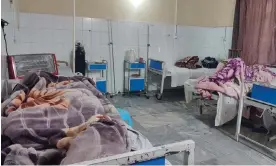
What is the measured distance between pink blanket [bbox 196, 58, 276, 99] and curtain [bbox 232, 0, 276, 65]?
0.62m

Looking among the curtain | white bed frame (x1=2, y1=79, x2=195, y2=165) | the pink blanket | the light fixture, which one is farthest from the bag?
white bed frame (x1=2, y1=79, x2=195, y2=165)

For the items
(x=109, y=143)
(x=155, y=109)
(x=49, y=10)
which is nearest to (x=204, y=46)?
(x=155, y=109)

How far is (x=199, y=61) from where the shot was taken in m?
5.46

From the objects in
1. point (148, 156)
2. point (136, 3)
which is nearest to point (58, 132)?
point (148, 156)

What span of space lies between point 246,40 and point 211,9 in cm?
156

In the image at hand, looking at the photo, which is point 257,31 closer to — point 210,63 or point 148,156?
point 210,63

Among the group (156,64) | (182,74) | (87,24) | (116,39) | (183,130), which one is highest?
(87,24)

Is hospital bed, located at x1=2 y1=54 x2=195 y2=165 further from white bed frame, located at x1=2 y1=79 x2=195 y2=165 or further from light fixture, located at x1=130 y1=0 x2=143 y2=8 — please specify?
light fixture, located at x1=130 y1=0 x2=143 y2=8

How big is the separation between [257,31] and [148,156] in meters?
3.95

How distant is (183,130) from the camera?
3281 mm

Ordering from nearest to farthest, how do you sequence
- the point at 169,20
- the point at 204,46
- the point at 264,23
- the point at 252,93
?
the point at 252,93, the point at 264,23, the point at 169,20, the point at 204,46

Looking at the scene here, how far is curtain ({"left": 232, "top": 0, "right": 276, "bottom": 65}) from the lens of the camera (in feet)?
12.6

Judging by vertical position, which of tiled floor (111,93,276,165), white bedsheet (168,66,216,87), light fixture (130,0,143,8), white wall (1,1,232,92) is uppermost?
light fixture (130,0,143,8)

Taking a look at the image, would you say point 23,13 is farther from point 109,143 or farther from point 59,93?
point 109,143
